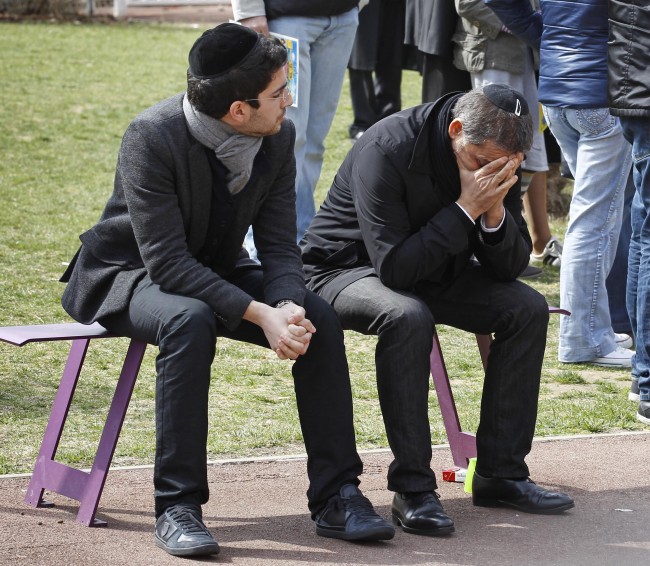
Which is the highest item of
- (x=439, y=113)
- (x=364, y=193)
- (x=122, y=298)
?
(x=439, y=113)

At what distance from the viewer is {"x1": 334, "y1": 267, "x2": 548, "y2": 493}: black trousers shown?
383cm

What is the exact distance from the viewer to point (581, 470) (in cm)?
448

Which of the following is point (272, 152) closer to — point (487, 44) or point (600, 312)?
point (600, 312)

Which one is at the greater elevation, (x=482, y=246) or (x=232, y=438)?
(x=482, y=246)

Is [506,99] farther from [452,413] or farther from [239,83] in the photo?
[452,413]

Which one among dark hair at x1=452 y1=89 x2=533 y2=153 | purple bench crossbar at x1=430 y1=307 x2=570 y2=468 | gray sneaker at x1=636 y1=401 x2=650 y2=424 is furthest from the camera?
gray sneaker at x1=636 y1=401 x2=650 y2=424

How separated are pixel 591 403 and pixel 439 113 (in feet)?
5.70

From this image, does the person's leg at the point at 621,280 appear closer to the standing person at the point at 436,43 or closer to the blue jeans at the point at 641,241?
the blue jeans at the point at 641,241

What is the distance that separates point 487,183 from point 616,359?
2141 millimetres

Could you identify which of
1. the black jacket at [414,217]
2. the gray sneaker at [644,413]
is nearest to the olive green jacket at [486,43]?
the gray sneaker at [644,413]

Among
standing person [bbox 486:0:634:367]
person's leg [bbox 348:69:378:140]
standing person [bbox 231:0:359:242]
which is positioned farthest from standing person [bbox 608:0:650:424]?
person's leg [bbox 348:69:378:140]

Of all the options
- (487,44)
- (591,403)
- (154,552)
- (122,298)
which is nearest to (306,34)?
(487,44)

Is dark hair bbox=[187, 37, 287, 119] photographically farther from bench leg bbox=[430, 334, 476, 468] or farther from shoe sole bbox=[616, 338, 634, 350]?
shoe sole bbox=[616, 338, 634, 350]

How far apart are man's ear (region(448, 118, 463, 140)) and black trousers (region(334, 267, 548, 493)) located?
1.61 ft
